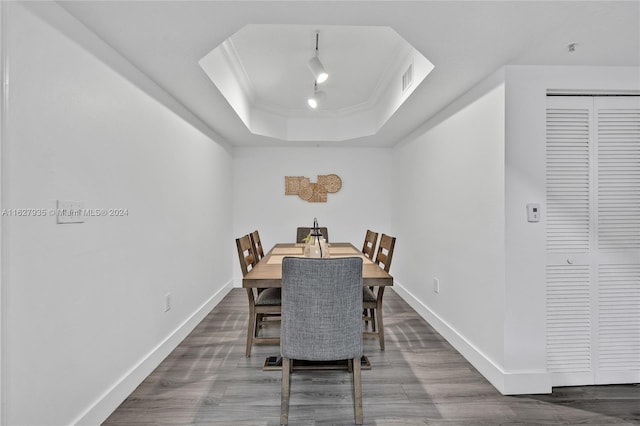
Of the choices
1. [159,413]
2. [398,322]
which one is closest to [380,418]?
[159,413]

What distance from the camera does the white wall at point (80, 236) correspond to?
1.32 m

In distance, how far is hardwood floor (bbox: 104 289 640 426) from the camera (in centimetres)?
186

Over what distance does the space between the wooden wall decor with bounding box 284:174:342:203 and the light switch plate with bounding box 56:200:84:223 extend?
335cm

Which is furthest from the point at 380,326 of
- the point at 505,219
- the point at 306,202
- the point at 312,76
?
the point at 306,202

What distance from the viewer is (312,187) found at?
4918mm

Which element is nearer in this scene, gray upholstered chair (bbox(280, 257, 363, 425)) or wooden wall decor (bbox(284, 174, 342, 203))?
gray upholstered chair (bbox(280, 257, 363, 425))

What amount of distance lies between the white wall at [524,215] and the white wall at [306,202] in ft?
9.35

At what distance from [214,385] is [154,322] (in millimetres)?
667

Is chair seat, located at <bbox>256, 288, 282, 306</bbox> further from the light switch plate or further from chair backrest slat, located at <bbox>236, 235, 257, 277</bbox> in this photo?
the light switch plate

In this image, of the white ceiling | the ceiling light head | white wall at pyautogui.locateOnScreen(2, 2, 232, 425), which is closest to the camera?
white wall at pyautogui.locateOnScreen(2, 2, 232, 425)

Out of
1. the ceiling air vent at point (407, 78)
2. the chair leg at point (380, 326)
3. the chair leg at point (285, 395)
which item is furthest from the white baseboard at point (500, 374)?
the ceiling air vent at point (407, 78)

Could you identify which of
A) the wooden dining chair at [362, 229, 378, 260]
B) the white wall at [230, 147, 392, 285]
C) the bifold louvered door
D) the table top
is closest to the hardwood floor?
the bifold louvered door

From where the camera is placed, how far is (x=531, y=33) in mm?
1735

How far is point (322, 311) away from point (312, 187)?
10.8 feet
